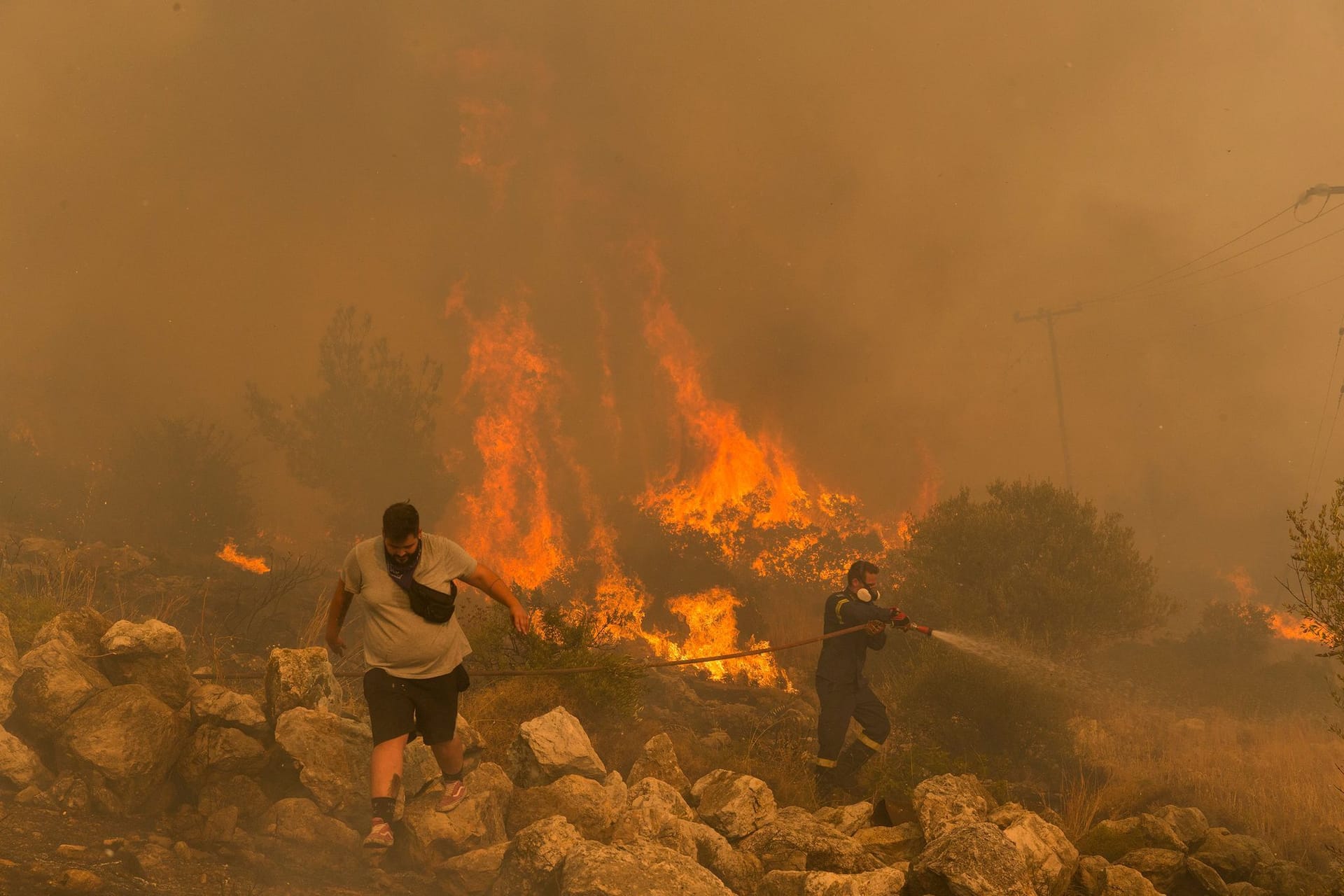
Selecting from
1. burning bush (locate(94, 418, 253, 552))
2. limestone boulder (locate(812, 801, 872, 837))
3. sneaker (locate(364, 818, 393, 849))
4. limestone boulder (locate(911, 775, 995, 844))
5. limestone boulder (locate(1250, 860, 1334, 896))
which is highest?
burning bush (locate(94, 418, 253, 552))

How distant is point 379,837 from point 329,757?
107 centimetres

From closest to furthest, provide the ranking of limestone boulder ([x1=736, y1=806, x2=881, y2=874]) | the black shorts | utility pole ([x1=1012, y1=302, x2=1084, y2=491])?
the black shorts → limestone boulder ([x1=736, y1=806, x2=881, y2=874]) → utility pole ([x1=1012, y1=302, x2=1084, y2=491])

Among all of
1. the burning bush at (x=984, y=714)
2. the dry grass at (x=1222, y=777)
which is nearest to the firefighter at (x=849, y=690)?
the burning bush at (x=984, y=714)

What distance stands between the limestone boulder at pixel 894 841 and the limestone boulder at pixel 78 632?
18.0ft

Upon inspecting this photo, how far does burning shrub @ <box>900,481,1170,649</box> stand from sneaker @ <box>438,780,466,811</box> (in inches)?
508

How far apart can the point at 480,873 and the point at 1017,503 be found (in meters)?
16.2

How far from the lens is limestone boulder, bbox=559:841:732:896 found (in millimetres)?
4121

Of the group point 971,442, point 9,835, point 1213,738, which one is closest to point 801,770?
point 9,835

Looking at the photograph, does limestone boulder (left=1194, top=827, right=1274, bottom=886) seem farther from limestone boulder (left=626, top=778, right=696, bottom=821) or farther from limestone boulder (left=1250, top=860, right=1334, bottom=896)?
limestone boulder (left=626, top=778, right=696, bottom=821)

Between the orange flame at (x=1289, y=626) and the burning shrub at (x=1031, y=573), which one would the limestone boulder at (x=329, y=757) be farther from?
the orange flame at (x=1289, y=626)

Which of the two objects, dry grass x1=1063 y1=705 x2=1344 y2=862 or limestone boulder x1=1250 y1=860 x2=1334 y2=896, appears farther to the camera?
dry grass x1=1063 y1=705 x2=1344 y2=862

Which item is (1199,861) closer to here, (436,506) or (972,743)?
(972,743)

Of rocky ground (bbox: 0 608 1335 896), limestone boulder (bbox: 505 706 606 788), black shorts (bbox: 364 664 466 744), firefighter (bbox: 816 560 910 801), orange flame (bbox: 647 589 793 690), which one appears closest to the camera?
rocky ground (bbox: 0 608 1335 896)

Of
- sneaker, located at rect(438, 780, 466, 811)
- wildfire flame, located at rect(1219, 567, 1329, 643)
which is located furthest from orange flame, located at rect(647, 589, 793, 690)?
wildfire flame, located at rect(1219, 567, 1329, 643)
